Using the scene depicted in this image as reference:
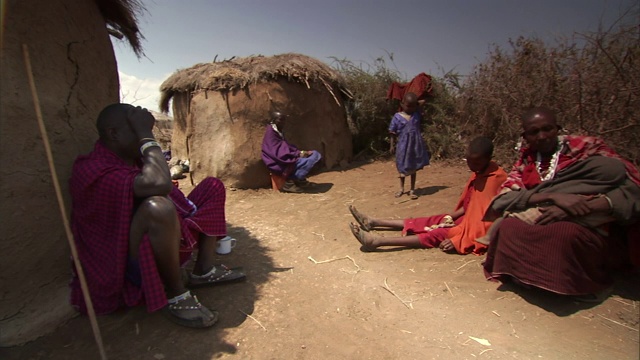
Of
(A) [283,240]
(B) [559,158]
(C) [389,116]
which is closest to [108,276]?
(A) [283,240]

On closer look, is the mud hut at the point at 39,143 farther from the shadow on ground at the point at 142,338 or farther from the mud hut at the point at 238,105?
the mud hut at the point at 238,105

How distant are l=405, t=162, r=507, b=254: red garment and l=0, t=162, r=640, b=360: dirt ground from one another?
0.11 m

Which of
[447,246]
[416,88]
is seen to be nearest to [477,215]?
[447,246]

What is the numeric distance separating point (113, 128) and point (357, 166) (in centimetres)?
611

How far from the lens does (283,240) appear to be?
3.90 meters

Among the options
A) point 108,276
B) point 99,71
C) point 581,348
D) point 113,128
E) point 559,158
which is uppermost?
point 99,71

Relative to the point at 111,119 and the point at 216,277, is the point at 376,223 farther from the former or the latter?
the point at 111,119

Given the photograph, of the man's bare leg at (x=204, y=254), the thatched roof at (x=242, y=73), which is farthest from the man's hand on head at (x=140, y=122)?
the thatched roof at (x=242, y=73)

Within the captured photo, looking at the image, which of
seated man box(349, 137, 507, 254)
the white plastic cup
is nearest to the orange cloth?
seated man box(349, 137, 507, 254)

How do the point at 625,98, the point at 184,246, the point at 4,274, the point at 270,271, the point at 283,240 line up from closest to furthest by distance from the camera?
the point at 4,274 < the point at 184,246 < the point at 270,271 < the point at 283,240 < the point at 625,98

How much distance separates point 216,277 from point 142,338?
0.64m

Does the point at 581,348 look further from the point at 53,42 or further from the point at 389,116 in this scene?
the point at 389,116

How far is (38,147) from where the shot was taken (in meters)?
2.09

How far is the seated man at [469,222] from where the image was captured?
321cm
